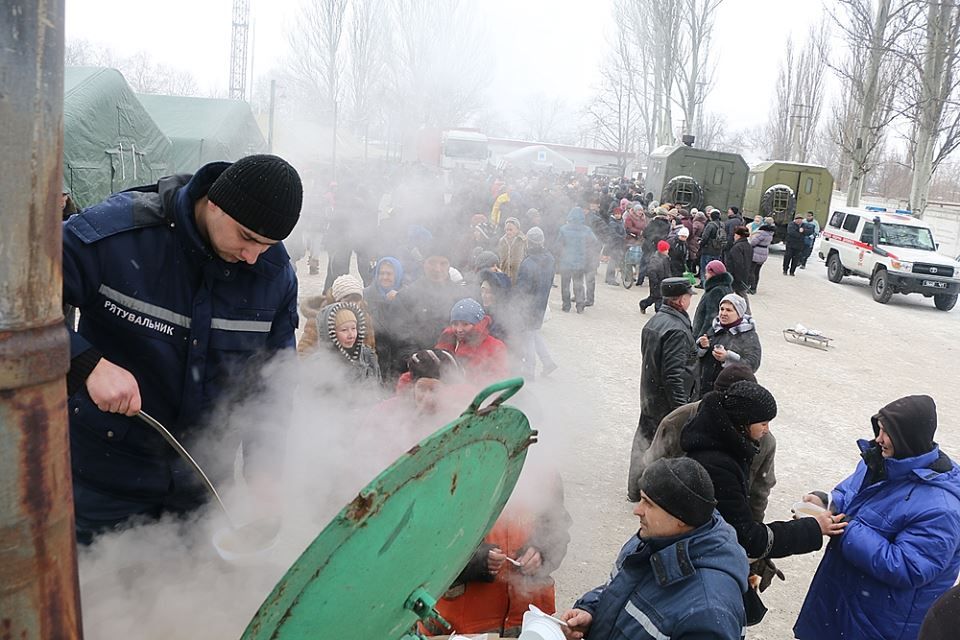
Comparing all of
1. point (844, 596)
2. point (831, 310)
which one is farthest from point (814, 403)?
point (831, 310)

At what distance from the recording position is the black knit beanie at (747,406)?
274cm

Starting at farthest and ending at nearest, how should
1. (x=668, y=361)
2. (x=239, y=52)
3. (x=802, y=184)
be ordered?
1. (x=239, y=52)
2. (x=802, y=184)
3. (x=668, y=361)

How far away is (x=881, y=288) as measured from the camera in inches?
555

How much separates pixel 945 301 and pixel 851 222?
9.07 ft

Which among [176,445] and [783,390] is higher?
[176,445]

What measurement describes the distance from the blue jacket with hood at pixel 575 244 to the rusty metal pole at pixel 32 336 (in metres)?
10.1

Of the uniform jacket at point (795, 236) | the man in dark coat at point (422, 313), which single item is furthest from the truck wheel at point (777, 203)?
the man in dark coat at point (422, 313)

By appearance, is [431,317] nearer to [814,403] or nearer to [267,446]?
[267,446]

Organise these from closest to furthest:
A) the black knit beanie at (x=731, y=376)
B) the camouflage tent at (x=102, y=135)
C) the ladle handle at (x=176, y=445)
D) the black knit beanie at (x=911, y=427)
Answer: the ladle handle at (x=176, y=445) < the black knit beanie at (x=911, y=427) < the black knit beanie at (x=731, y=376) < the camouflage tent at (x=102, y=135)

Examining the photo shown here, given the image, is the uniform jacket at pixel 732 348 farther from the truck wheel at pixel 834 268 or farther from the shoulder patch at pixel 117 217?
the truck wheel at pixel 834 268

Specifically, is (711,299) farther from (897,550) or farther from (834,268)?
(834,268)

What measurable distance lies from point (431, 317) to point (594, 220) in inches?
371

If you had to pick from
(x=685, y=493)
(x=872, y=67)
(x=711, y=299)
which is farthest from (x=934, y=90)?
(x=685, y=493)

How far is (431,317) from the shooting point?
210 inches
